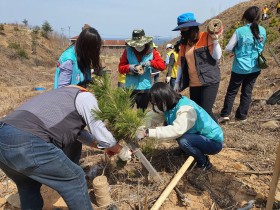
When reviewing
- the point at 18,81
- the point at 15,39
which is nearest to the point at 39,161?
the point at 18,81

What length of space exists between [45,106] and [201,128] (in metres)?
1.41

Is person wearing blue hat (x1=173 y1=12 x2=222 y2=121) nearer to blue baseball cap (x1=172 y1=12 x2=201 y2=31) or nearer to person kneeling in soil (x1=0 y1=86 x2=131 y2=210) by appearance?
blue baseball cap (x1=172 y1=12 x2=201 y2=31)

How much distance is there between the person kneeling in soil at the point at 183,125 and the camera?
2297 mm

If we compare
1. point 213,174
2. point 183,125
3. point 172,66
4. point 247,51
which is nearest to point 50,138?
point 183,125

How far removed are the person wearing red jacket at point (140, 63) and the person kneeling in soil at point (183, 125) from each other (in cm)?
88

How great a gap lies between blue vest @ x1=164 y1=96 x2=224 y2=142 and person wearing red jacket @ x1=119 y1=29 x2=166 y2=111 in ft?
3.33

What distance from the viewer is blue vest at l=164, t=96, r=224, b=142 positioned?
243cm

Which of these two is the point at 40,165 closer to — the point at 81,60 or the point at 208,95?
the point at 81,60

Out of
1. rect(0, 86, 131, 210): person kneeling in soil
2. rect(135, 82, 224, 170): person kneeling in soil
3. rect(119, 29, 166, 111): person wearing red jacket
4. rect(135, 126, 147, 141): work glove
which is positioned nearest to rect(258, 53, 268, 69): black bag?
rect(119, 29, 166, 111): person wearing red jacket

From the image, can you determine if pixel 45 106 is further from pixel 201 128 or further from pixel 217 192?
pixel 217 192

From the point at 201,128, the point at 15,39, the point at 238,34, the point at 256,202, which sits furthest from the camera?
the point at 15,39

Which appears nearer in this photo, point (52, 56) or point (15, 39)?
point (15, 39)

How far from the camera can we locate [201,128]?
251cm

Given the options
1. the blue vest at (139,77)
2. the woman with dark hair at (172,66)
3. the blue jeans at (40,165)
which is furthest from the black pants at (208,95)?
the woman with dark hair at (172,66)
